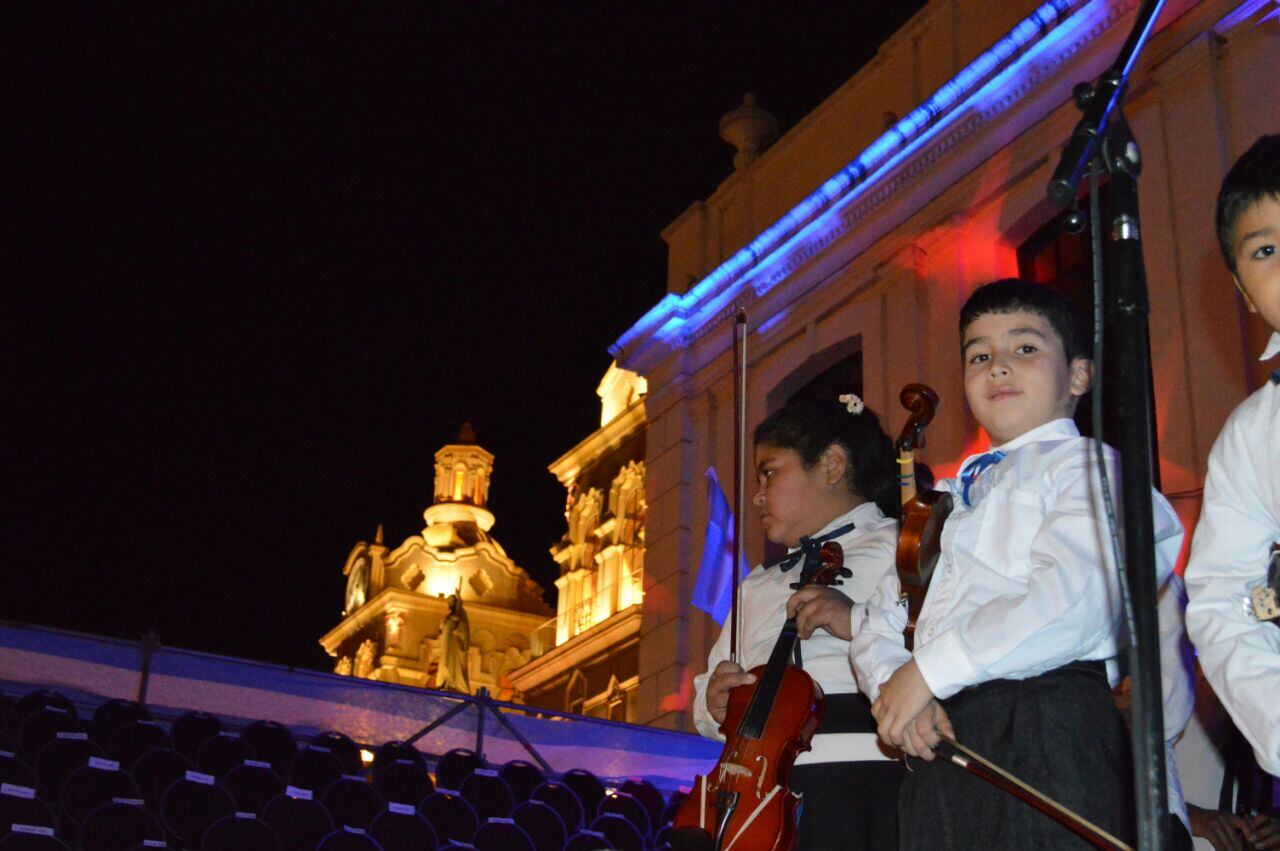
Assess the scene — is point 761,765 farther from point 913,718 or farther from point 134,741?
point 134,741

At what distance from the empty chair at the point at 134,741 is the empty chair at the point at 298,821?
856mm

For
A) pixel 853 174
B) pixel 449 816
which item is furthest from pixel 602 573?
pixel 449 816

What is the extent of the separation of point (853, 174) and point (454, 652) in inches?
981

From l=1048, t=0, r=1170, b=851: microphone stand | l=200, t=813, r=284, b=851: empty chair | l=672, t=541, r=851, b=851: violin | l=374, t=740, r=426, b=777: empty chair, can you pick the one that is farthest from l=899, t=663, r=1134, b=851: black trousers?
l=374, t=740, r=426, b=777: empty chair

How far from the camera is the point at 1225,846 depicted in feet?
11.0

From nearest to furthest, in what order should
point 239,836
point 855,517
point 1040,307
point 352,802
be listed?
point 1040,307
point 855,517
point 239,836
point 352,802

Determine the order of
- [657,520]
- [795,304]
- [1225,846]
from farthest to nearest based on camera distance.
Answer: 1. [657,520]
2. [795,304]
3. [1225,846]

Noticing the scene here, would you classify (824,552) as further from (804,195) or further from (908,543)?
(804,195)

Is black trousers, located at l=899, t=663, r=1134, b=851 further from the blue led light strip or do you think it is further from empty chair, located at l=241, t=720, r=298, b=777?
the blue led light strip

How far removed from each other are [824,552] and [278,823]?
144 inches

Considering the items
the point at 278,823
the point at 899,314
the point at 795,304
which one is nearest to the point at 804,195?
the point at 795,304

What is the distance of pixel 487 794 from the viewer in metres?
7.60

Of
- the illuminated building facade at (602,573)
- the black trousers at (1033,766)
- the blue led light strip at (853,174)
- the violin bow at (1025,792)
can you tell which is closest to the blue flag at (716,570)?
the blue led light strip at (853,174)

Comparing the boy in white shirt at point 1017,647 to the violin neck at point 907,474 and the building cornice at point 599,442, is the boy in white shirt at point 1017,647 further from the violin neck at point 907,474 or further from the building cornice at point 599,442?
the building cornice at point 599,442
